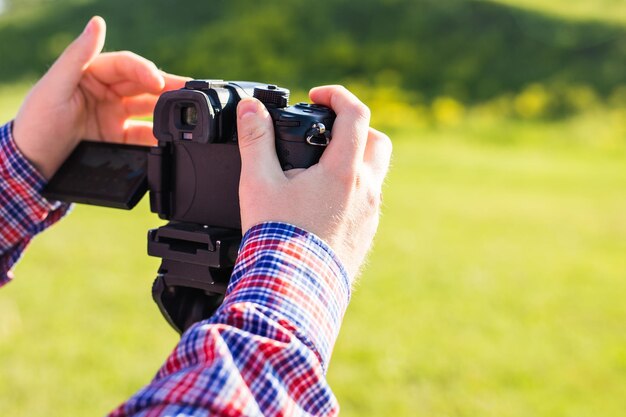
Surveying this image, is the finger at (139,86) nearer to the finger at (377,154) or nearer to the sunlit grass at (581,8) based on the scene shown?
the finger at (377,154)

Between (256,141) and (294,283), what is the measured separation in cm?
25

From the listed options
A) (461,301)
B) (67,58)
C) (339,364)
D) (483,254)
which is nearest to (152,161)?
(67,58)

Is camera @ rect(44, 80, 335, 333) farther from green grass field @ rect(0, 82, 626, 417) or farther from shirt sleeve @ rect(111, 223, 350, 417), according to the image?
green grass field @ rect(0, 82, 626, 417)

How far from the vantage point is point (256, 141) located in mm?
1080

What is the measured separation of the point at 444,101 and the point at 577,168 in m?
2.60

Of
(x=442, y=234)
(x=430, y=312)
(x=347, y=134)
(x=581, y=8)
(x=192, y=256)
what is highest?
(x=581, y=8)

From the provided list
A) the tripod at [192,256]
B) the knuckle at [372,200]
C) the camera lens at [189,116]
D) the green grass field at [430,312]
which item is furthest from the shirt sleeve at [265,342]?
the green grass field at [430,312]

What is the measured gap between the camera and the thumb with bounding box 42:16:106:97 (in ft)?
4.84

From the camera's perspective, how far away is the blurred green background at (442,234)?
3262mm

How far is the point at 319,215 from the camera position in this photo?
98 cm

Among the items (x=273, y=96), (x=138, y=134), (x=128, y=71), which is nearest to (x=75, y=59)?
(x=128, y=71)

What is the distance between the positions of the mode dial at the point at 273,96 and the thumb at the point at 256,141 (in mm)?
96

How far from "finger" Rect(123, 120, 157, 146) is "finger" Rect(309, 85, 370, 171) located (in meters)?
0.63

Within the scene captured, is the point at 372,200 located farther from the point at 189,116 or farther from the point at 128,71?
the point at 128,71
